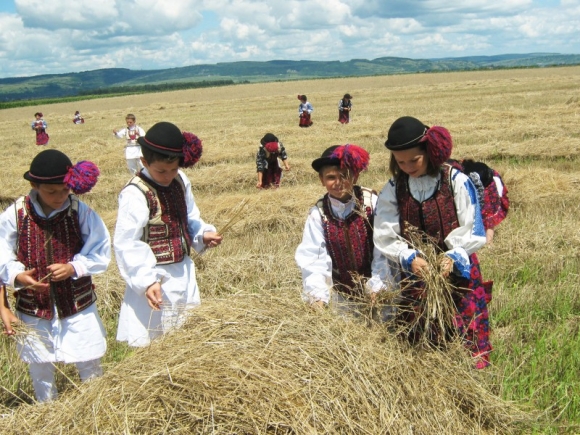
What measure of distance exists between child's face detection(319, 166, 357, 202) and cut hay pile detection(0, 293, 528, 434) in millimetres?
707

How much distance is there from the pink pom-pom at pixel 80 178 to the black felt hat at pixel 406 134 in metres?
1.44

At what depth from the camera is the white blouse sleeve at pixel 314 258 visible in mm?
2904

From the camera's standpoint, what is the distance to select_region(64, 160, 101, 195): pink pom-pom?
2.68 meters

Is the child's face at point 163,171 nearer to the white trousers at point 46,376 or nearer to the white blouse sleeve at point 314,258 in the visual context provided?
the white blouse sleeve at point 314,258

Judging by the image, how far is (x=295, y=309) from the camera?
241cm

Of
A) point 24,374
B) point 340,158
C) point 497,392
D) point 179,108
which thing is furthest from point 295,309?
point 179,108

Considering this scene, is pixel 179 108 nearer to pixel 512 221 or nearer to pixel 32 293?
pixel 512 221

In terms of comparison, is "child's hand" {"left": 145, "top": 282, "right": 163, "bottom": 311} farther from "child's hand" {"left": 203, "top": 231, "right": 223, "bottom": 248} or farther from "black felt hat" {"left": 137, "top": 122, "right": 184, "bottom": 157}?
"black felt hat" {"left": 137, "top": 122, "right": 184, "bottom": 157}

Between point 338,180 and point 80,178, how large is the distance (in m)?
1.27

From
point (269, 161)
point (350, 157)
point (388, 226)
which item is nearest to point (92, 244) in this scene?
point (350, 157)

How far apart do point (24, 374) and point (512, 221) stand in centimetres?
473

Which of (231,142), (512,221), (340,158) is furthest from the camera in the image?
(231,142)

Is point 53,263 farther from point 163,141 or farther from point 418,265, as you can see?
point 418,265

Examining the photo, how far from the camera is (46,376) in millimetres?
3021
